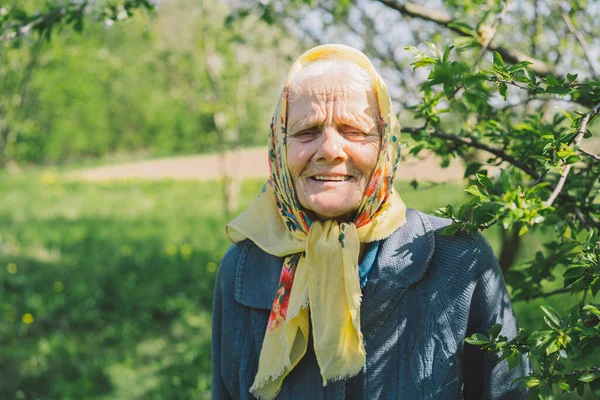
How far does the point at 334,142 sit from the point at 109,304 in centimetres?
445

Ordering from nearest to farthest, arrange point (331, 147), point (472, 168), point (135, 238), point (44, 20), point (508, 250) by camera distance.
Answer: point (331, 147) → point (472, 168) → point (44, 20) → point (508, 250) → point (135, 238)

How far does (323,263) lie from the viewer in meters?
1.82

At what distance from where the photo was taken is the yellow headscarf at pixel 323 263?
1786 mm

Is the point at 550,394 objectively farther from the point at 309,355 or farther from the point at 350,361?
the point at 309,355

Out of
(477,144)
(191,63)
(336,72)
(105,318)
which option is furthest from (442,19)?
(191,63)

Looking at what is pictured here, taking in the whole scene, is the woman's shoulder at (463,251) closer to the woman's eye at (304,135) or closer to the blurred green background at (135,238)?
the woman's eye at (304,135)

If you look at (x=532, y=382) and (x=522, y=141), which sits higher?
(x=522, y=141)

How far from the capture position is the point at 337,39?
4.46 m

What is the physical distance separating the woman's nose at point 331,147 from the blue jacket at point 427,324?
36 cm

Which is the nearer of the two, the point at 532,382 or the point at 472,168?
the point at 532,382

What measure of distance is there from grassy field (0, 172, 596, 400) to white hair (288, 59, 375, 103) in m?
1.42

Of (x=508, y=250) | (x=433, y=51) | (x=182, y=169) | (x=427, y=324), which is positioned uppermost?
(x=433, y=51)

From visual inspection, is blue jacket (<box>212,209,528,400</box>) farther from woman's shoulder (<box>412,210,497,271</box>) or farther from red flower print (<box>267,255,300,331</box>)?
red flower print (<box>267,255,300,331</box>)

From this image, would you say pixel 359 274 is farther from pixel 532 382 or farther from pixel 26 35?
pixel 26 35
